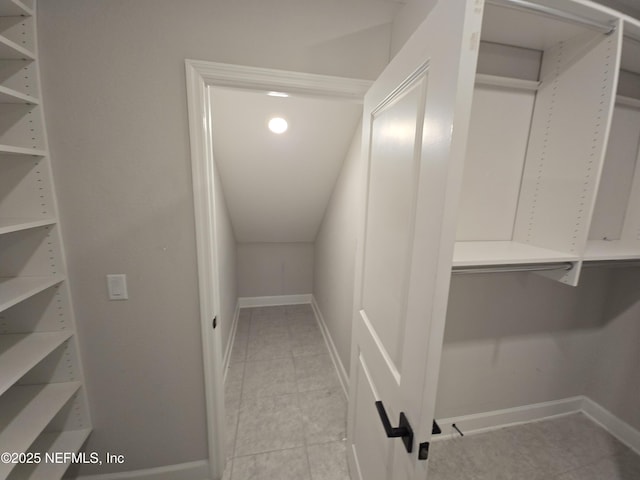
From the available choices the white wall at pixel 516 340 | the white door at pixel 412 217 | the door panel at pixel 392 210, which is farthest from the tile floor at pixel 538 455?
the door panel at pixel 392 210

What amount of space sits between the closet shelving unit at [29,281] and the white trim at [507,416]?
1.99 m

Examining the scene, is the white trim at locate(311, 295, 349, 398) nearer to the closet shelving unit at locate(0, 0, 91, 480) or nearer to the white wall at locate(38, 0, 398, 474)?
the white wall at locate(38, 0, 398, 474)

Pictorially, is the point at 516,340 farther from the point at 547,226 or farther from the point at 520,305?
the point at 547,226

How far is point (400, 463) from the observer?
726 millimetres

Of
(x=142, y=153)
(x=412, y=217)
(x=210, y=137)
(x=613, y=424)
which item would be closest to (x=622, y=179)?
(x=613, y=424)

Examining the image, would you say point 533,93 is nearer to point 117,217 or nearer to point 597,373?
point 597,373

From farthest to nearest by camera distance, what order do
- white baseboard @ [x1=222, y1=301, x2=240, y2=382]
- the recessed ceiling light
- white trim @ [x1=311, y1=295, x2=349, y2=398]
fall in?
white baseboard @ [x1=222, y1=301, x2=240, y2=382] → white trim @ [x1=311, y1=295, x2=349, y2=398] → the recessed ceiling light

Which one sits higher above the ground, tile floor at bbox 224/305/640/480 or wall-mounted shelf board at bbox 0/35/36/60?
wall-mounted shelf board at bbox 0/35/36/60

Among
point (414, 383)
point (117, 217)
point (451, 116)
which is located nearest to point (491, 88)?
point (451, 116)

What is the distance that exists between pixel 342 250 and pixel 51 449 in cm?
185

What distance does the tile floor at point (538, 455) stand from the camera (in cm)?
135

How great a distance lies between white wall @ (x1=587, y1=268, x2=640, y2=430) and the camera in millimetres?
1465

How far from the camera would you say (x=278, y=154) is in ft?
6.48

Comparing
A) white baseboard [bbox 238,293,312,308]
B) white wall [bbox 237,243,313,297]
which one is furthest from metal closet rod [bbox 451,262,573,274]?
white baseboard [bbox 238,293,312,308]
